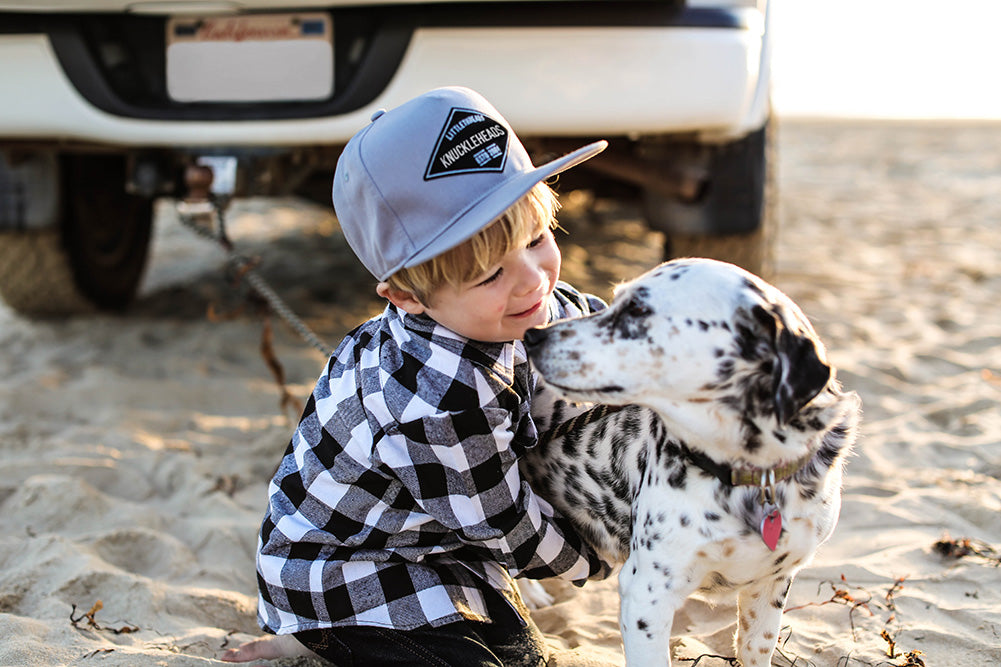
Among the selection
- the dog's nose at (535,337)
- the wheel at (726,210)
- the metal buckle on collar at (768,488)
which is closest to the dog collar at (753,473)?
the metal buckle on collar at (768,488)

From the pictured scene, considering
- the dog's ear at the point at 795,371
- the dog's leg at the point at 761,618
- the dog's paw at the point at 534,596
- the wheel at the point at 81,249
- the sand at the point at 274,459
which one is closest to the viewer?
the dog's ear at the point at 795,371

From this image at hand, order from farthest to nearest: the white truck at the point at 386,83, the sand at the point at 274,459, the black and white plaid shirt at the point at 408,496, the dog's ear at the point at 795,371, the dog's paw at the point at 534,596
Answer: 1. the white truck at the point at 386,83
2. the dog's paw at the point at 534,596
3. the sand at the point at 274,459
4. the black and white plaid shirt at the point at 408,496
5. the dog's ear at the point at 795,371

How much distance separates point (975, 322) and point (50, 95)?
13.9 feet

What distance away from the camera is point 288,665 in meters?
2.13

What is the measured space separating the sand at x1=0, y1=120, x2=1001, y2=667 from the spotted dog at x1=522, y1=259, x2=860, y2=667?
19.1 inches

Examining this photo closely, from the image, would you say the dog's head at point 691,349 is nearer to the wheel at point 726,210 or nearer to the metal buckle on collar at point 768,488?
the metal buckle on collar at point 768,488

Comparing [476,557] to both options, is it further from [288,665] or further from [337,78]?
[337,78]

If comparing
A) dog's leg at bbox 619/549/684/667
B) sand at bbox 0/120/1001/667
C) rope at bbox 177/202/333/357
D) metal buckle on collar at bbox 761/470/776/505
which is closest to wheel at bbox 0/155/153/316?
sand at bbox 0/120/1001/667

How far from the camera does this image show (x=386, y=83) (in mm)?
3021

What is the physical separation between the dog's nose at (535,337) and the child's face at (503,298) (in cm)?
9

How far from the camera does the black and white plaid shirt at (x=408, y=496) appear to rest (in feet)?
6.10

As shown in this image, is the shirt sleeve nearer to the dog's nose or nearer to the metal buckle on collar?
the dog's nose

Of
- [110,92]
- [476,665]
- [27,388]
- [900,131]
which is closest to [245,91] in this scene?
[110,92]

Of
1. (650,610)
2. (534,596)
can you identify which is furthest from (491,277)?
(534,596)
